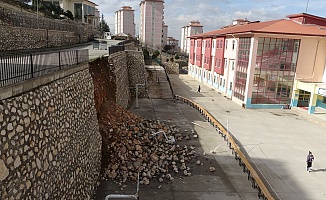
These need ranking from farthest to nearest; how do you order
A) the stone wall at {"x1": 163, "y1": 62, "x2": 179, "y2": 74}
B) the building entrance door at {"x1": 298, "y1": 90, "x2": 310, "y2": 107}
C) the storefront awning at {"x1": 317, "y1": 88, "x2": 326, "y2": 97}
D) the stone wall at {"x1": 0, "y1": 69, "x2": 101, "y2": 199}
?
the stone wall at {"x1": 163, "y1": 62, "x2": 179, "y2": 74}
the building entrance door at {"x1": 298, "y1": 90, "x2": 310, "y2": 107}
the storefront awning at {"x1": 317, "y1": 88, "x2": 326, "y2": 97}
the stone wall at {"x1": 0, "y1": 69, "x2": 101, "y2": 199}

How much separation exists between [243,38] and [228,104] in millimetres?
7544

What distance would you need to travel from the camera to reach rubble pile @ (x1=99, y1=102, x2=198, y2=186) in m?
12.0

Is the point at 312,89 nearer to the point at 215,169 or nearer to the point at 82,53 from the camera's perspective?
the point at 215,169

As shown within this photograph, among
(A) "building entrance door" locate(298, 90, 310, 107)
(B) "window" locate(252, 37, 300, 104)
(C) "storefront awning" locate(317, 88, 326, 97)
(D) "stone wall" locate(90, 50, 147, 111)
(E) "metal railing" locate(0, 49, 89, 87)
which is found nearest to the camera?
(E) "metal railing" locate(0, 49, 89, 87)

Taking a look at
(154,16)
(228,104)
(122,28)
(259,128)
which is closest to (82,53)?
(259,128)

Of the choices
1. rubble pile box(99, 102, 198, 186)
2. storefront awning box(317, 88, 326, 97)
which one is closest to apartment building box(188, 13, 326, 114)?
storefront awning box(317, 88, 326, 97)

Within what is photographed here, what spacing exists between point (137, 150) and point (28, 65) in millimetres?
7822

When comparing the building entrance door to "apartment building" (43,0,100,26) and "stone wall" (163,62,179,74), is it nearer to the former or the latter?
"stone wall" (163,62,179,74)

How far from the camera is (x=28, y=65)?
22.4ft

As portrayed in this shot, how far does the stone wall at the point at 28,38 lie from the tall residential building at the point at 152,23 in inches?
2266

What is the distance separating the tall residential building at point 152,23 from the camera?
8431 centimetres

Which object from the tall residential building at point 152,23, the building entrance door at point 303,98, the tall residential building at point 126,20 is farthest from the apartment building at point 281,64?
the tall residential building at point 126,20

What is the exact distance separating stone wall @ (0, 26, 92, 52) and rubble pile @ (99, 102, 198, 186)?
24.9 ft

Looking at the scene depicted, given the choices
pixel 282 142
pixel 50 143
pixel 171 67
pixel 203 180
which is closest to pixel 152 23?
pixel 171 67
